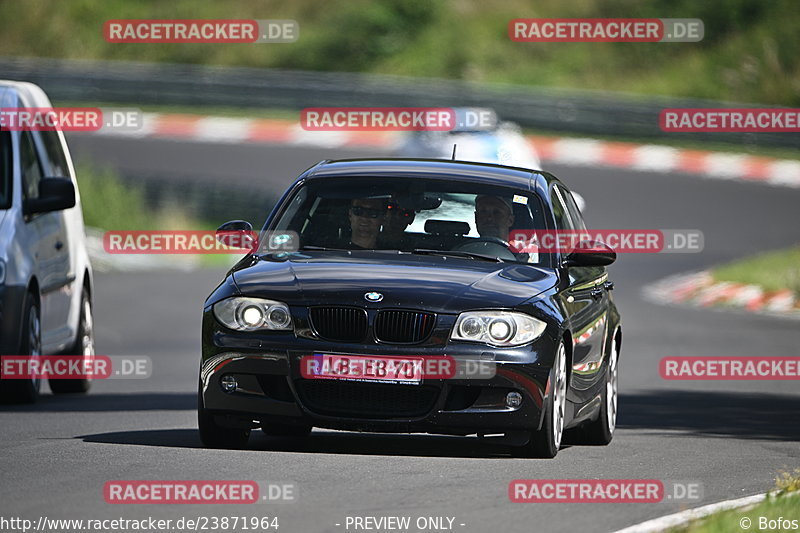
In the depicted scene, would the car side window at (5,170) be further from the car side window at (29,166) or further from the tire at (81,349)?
the tire at (81,349)

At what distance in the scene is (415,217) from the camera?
33.8ft

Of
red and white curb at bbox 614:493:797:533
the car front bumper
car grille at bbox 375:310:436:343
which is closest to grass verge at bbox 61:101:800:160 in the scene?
the car front bumper

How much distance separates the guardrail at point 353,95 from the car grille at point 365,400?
2783 centimetres

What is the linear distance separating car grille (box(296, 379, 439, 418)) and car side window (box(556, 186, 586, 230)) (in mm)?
2511

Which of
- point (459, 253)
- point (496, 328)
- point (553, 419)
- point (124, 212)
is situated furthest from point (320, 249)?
point (124, 212)

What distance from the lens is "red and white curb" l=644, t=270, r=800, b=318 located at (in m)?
23.9

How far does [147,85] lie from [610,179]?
10942 mm

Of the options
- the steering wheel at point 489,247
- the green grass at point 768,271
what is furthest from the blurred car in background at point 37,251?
the green grass at point 768,271

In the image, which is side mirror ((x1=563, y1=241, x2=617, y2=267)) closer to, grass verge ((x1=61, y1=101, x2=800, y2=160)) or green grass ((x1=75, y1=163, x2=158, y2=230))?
green grass ((x1=75, y1=163, x2=158, y2=230))

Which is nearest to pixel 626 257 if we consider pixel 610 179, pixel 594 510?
pixel 610 179

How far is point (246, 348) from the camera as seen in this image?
30.3 ft

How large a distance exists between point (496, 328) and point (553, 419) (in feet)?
2.00

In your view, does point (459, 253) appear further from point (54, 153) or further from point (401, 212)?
point (54, 153)

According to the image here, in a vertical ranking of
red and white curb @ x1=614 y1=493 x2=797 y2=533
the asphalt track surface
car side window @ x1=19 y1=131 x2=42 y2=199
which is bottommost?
the asphalt track surface
